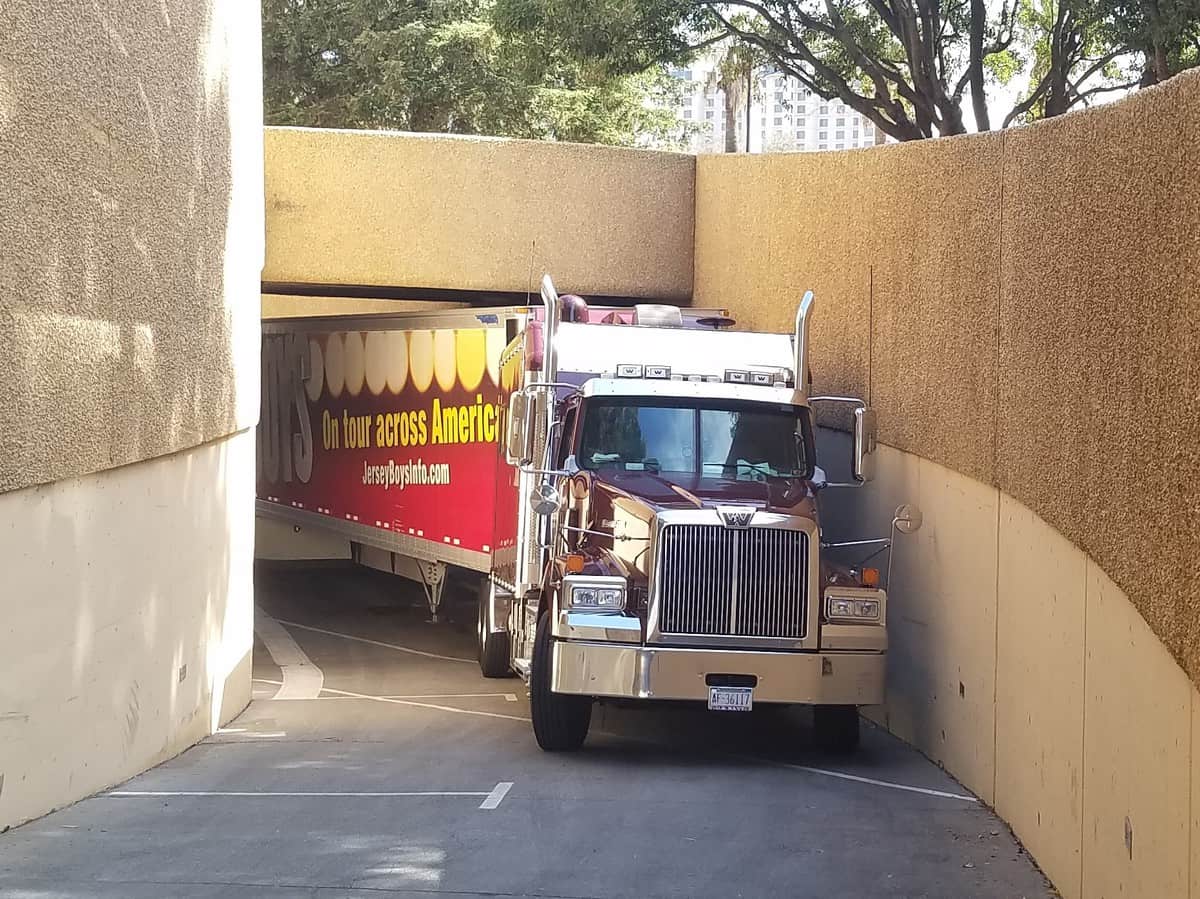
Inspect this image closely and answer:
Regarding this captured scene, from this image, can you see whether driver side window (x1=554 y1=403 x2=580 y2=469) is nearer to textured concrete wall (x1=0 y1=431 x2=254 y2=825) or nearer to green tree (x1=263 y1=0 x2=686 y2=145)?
textured concrete wall (x1=0 y1=431 x2=254 y2=825)

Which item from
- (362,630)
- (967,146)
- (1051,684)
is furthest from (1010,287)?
(362,630)

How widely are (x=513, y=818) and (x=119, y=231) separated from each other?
181 inches

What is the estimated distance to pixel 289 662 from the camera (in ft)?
62.5

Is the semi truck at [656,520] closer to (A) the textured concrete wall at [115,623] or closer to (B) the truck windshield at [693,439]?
(B) the truck windshield at [693,439]

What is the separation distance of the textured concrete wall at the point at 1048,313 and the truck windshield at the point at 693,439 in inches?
43.7

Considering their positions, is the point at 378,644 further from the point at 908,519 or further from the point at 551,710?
the point at 908,519

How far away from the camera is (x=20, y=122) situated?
917cm

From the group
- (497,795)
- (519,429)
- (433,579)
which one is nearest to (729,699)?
(497,795)

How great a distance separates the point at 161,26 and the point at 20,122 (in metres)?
3.18

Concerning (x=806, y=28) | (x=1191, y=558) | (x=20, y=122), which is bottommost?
(x=1191, y=558)

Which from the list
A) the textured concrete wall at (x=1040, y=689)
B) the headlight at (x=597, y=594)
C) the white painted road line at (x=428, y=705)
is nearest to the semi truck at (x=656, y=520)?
the headlight at (x=597, y=594)

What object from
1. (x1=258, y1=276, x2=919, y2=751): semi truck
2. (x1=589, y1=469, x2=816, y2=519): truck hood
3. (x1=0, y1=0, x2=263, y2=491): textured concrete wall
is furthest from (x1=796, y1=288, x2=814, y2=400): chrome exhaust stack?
(x1=0, y1=0, x2=263, y2=491): textured concrete wall

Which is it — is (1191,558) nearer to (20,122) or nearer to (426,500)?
(20,122)

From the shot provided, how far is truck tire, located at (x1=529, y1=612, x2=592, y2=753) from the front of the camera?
1235cm
